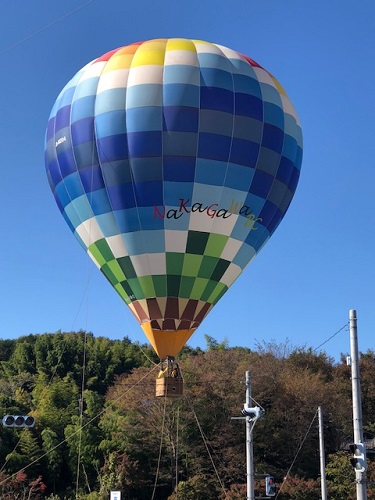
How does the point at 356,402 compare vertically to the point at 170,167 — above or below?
below

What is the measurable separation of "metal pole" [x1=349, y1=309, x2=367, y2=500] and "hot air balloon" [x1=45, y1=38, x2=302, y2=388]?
19.9 ft

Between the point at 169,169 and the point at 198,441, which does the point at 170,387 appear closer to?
the point at 169,169

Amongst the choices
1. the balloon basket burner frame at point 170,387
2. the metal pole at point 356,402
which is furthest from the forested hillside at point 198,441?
the metal pole at point 356,402

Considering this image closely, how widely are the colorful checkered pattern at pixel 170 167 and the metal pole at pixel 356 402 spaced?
6037 millimetres

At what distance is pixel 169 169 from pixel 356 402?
7.82 meters

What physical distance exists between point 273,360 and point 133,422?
11.0 m

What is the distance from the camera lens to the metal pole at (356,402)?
10.7m

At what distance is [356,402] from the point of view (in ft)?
35.6

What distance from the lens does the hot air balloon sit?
1631 cm

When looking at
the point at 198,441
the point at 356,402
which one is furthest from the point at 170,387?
the point at 198,441

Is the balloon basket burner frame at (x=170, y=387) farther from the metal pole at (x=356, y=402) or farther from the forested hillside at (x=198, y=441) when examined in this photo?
the forested hillside at (x=198, y=441)

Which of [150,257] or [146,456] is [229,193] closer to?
[150,257]

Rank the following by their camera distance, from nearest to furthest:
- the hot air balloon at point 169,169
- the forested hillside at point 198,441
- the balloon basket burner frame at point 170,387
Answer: the balloon basket burner frame at point 170,387, the hot air balloon at point 169,169, the forested hillside at point 198,441

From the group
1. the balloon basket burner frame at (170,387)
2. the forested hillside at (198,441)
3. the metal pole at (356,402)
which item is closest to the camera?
the metal pole at (356,402)
